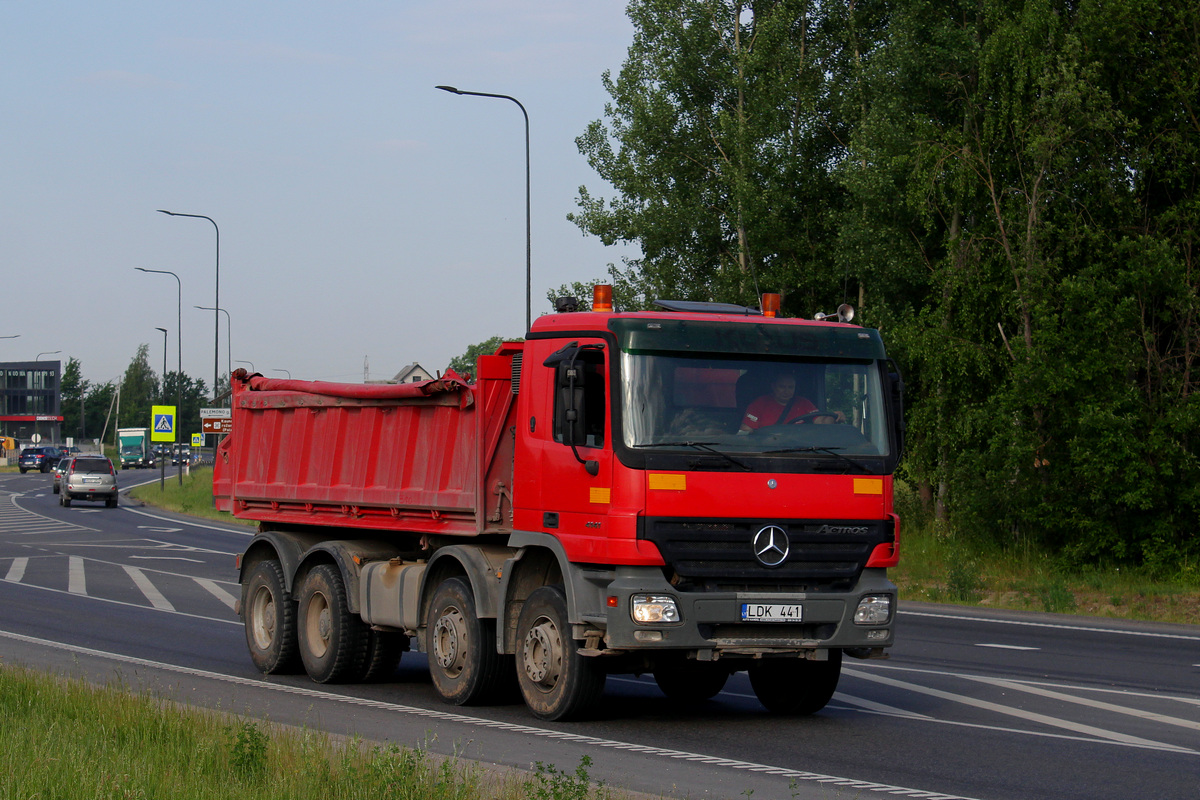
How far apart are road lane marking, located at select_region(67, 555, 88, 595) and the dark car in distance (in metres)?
87.2

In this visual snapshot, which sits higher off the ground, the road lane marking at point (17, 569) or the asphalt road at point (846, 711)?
the asphalt road at point (846, 711)

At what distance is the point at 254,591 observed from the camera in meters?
13.9

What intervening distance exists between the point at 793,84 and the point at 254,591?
26.4m

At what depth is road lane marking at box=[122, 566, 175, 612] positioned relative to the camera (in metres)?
20.1

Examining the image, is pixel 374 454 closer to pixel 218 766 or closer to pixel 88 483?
pixel 218 766

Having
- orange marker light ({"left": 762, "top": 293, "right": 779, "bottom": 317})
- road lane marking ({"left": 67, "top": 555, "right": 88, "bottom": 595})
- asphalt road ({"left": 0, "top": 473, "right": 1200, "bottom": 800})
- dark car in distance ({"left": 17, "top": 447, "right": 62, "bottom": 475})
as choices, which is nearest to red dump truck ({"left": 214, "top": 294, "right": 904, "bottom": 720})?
orange marker light ({"left": 762, "top": 293, "right": 779, "bottom": 317})

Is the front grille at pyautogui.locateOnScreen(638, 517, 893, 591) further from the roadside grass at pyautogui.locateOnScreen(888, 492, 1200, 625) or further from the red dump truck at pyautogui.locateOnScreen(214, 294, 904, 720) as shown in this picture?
the roadside grass at pyautogui.locateOnScreen(888, 492, 1200, 625)

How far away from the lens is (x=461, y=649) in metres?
10.9

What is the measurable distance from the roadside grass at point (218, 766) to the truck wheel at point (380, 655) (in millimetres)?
3504

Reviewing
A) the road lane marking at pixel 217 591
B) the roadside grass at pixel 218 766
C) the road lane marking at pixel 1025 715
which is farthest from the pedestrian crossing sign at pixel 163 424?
the roadside grass at pixel 218 766

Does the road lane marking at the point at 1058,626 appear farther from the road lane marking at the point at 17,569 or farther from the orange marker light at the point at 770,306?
the road lane marking at the point at 17,569

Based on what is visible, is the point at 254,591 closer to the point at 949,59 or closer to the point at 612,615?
the point at 612,615

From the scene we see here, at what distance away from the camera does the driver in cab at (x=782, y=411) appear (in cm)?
977

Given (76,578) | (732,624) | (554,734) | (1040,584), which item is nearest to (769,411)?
(732,624)
